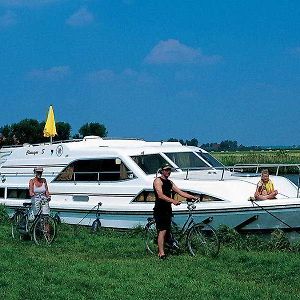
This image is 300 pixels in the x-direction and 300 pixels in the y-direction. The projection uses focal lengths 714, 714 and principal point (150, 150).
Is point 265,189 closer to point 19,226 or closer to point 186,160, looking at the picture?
point 186,160

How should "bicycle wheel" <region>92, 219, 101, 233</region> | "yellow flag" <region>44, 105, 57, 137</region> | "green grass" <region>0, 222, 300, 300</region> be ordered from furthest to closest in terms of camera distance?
"yellow flag" <region>44, 105, 57, 137</region>, "bicycle wheel" <region>92, 219, 101, 233</region>, "green grass" <region>0, 222, 300, 300</region>

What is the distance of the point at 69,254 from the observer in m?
13.6

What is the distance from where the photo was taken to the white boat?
1650 cm

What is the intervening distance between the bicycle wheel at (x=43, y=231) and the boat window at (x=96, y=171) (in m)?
4.58

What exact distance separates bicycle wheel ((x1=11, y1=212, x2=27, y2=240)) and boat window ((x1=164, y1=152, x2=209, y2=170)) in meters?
5.21

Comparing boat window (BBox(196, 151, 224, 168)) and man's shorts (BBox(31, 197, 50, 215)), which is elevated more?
boat window (BBox(196, 151, 224, 168))

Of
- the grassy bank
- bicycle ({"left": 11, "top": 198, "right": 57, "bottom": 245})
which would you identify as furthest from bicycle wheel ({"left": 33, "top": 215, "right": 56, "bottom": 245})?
the grassy bank

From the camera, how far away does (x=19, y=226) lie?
1590 cm

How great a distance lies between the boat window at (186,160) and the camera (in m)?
20.1

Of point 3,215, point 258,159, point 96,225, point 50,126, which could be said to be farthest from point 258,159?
point 96,225

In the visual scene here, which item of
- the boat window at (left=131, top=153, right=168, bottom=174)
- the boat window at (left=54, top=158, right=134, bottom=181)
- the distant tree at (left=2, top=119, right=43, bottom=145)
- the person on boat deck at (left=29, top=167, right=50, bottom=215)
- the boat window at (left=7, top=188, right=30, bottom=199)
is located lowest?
the boat window at (left=7, top=188, right=30, bottom=199)

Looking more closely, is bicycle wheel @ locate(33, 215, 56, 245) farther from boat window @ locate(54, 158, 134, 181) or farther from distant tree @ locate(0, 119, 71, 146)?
distant tree @ locate(0, 119, 71, 146)

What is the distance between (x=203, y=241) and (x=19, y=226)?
15.7 feet

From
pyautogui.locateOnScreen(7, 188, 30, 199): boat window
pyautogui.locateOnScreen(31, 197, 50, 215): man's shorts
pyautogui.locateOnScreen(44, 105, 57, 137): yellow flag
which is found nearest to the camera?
pyautogui.locateOnScreen(31, 197, 50, 215): man's shorts
